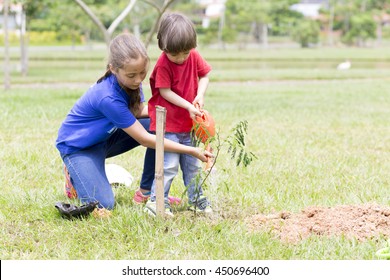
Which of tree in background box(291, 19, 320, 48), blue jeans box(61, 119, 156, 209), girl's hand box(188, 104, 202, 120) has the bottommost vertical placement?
tree in background box(291, 19, 320, 48)

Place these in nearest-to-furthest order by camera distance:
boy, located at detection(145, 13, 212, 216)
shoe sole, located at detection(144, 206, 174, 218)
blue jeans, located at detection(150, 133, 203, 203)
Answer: boy, located at detection(145, 13, 212, 216) → shoe sole, located at detection(144, 206, 174, 218) → blue jeans, located at detection(150, 133, 203, 203)

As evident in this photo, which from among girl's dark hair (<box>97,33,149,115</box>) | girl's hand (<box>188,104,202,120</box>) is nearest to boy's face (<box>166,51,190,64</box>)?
girl's dark hair (<box>97,33,149,115</box>)

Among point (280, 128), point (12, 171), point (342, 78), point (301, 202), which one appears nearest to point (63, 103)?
point (280, 128)

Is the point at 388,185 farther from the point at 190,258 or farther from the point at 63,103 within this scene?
the point at 63,103

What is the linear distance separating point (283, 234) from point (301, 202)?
0.76 meters

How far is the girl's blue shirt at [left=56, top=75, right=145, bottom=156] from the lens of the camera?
3721 mm

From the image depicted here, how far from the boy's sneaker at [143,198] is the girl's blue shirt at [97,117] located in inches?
15.1

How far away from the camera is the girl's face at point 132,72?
11.8 ft

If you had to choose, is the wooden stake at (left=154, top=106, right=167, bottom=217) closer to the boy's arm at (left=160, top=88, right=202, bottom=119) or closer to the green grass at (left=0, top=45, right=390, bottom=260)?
the green grass at (left=0, top=45, right=390, bottom=260)

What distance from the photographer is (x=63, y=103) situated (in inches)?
374

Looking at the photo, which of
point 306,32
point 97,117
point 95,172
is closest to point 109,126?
point 97,117

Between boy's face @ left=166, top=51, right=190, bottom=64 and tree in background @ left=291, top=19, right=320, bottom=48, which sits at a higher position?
boy's face @ left=166, top=51, right=190, bottom=64

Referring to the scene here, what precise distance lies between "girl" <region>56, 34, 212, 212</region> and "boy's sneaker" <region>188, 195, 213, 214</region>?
0.37m

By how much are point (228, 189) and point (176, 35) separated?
2.76 feet
